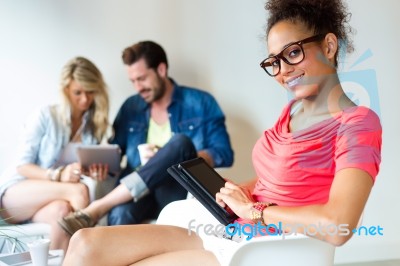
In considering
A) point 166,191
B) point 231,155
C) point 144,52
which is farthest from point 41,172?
point 231,155

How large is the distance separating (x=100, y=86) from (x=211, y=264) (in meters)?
1.16

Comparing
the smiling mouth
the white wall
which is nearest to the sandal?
the white wall

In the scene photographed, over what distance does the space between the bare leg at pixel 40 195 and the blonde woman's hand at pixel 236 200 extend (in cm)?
89

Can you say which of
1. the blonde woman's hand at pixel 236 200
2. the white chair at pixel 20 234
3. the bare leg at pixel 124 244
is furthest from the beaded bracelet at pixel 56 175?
the blonde woman's hand at pixel 236 200

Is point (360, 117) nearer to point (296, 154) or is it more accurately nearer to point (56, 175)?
point (296, 154)

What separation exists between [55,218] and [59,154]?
0.32m

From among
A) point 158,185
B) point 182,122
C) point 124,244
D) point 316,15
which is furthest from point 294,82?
point 182,122

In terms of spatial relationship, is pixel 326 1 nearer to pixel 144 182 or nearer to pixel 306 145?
pixel 306 145

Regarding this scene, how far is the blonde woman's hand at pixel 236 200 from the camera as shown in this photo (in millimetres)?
1000

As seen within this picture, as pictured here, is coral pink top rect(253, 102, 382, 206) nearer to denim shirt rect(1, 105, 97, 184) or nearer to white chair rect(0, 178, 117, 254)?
white chair rect(0, 178, 117, 254)

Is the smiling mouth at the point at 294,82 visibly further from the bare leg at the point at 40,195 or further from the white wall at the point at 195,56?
the bare leg at the point at 40,195

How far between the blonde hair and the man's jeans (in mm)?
380

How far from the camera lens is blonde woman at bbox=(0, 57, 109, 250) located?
1.76 meters

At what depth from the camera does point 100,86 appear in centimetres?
196
